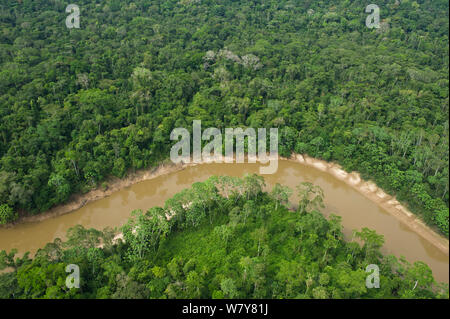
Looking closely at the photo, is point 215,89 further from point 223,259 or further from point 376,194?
point 223,259

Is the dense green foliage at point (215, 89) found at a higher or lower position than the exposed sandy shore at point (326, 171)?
higher

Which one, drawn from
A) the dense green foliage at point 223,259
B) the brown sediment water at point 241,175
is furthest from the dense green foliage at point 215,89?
the dense green foliage at point 223,259

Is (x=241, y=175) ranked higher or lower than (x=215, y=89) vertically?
lower

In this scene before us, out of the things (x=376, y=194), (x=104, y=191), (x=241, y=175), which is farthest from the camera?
(x=241, y=175)

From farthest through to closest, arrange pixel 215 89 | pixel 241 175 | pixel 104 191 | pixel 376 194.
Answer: pixel 215 89 < pixel 241 175 < pixel 104 191 < pixel 376 194

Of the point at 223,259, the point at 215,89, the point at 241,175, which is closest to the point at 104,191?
the point at 241,175

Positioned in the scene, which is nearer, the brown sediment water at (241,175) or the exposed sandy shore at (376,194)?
the exposed sandy shore at (376,194)

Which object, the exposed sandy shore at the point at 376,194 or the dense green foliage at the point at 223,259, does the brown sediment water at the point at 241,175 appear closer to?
the exposed sandy shore at the point at 376,194
